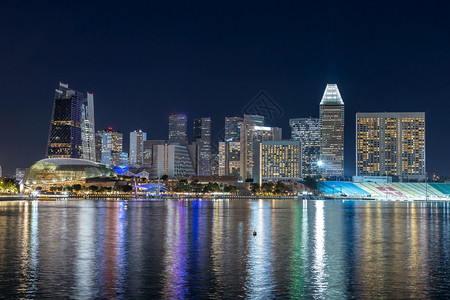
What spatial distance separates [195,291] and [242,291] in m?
2.38

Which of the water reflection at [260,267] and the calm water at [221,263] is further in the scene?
the calm water at [221,263]

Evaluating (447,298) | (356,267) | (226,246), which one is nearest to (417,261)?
(356,267)

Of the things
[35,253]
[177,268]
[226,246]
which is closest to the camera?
[177,268]

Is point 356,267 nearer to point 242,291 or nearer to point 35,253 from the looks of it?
point 242,291

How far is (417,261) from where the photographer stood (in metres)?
40.1

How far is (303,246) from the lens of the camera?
48.2m

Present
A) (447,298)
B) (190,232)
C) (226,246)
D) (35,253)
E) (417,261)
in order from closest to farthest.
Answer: (447,298) < (417,261) < (35,253) < (226,246) < (190,232)

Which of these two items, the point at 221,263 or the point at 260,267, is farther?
the point at 221,263

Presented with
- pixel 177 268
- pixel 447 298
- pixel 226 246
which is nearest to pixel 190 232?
pixel 226 246

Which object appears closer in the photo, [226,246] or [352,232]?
[226,246]

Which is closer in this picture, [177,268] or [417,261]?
[177,268]

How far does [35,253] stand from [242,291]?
68.1ft

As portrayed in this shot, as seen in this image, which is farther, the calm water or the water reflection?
the calm water

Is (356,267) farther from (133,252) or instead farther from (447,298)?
(133,252)
